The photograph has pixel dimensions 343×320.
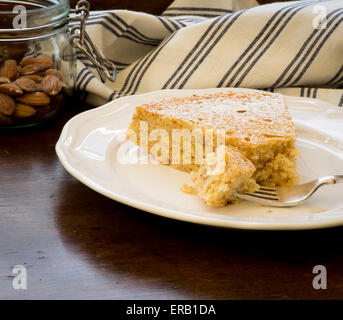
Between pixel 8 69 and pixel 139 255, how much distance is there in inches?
27.9

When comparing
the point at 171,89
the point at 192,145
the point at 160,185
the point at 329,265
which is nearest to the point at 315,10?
the point at 171,89

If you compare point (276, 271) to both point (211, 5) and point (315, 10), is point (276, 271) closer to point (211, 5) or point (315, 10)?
point (315, 10)

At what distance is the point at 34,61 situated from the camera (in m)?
1.43

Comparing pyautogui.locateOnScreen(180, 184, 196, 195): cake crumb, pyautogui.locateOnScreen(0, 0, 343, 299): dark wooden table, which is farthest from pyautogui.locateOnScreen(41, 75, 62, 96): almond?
pyautogui.locateOnScreen(180, 184, 196, 195): cake crumb

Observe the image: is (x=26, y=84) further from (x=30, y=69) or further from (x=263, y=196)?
(x=263, y=196)

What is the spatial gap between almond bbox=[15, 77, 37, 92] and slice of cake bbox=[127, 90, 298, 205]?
299 millimetres

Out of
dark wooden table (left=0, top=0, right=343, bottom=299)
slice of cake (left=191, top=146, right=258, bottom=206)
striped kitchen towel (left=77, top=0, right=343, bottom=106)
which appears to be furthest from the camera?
striped kitchen towel (left=77, top=0, right=343, bottom=106)

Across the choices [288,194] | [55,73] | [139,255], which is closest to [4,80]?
[55,73]

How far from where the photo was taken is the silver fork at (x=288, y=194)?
3.50 feet

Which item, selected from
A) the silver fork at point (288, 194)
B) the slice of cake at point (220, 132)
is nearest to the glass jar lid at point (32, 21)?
the slice of cake at point (220, 132)

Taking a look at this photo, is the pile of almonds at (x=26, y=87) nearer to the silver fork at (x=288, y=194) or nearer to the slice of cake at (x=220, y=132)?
the slice of cake at (x=220, y=132)

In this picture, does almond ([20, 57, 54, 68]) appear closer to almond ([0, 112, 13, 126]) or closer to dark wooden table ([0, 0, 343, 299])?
almond ([0, 112, 13, 126])

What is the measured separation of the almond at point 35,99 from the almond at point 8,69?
6 centimetres

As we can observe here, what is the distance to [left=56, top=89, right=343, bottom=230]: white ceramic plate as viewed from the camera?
975mm
